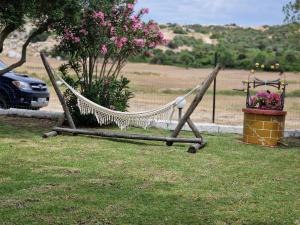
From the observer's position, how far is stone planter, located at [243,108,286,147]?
959cm

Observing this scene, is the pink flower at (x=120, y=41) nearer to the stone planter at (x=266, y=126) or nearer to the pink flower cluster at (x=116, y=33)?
the pink flower cluster at (x=116, y=33)

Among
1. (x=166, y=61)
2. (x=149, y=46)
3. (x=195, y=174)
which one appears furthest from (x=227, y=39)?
(x=195, y=174)

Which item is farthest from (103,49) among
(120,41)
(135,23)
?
(135,23)

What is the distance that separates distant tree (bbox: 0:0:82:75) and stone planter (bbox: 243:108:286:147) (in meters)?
3.53

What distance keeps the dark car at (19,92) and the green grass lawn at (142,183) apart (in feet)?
11.1

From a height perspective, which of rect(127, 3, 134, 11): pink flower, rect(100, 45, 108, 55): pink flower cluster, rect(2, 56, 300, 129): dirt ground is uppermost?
rect(127, 3, 134, 11): pink flower

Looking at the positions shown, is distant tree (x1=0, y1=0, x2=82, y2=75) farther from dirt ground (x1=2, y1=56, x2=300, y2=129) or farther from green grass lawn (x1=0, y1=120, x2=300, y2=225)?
dirt ground (x1=2, y1=56, x2=300, y2=129)

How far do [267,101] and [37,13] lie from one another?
4185 millimetres

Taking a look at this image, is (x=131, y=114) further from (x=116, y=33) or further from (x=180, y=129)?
(x=116, y=33)

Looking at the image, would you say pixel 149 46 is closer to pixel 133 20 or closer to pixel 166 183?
pixel 133 20

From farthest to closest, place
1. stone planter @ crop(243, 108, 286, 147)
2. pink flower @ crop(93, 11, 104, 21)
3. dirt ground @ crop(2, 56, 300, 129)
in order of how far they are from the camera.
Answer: dirt ground @ crop(2, 56, 300, 129)
pink flower @ crop(93, 11, 104, 21)
stone planter @ crop(243, 108, 286, 147)

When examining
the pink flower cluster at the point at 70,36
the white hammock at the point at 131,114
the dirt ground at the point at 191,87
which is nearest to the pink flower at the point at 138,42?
the pink flower cluster at the point at 70,36

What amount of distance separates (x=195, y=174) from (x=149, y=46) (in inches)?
195

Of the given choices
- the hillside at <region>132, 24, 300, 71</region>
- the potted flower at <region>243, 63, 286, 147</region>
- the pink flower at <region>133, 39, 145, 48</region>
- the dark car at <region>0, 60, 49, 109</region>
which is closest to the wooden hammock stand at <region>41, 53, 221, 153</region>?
the potted flower at <region>243, 63, 286, 147</region>
